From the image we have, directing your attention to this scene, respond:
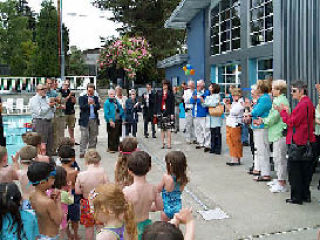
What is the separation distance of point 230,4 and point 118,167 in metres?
12.7

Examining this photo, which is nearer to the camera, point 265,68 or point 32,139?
→ point 32,139

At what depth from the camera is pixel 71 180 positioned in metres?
4.62

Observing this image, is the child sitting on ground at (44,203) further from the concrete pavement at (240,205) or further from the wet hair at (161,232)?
the concrete pavement at (240,205)

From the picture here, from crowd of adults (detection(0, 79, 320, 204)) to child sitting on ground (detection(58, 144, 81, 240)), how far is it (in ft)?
7.32

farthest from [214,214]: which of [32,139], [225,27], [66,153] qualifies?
[225,27]

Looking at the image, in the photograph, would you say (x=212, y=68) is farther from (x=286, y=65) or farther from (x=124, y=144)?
(x=124, y=144)

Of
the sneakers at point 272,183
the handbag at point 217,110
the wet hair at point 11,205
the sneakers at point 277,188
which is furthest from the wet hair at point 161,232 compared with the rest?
the handbag at point 217,110

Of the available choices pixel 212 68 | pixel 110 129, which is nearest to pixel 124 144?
pixel 110 129

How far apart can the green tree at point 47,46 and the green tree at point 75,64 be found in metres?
7.39

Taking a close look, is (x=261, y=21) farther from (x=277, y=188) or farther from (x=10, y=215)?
(x=10, y=215)

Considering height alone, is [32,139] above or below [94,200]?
above

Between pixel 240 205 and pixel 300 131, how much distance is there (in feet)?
4.60

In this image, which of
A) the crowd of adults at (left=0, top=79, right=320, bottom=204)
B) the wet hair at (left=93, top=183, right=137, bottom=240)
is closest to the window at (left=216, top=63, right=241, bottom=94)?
the crowd of adults at (left=0, top=79, right=320, bottom=204)

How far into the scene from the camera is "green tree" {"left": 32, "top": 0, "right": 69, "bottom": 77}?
40.1 meters
